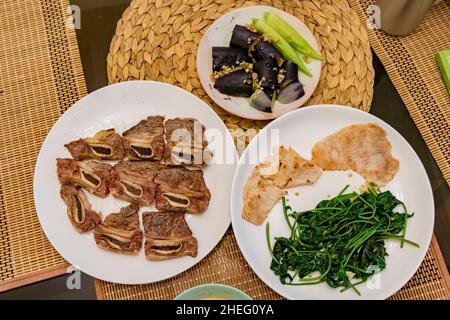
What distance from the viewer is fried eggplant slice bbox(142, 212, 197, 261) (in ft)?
6.60

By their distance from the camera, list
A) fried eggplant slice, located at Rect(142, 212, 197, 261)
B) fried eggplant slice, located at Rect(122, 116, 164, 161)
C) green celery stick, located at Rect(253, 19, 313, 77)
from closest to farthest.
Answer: fried eggplant slice, located at Rect(142, 212, 197, 261) < fried eggplant slice, located at Rect(122, 116, 164, 161) < green celery stick, located at Rect(253, 19, 313, 77)

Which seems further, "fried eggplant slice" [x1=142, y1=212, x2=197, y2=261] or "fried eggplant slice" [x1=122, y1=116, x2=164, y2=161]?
"fried eggplant slice" [x1=122, y1=116, x2=164, y2=161]

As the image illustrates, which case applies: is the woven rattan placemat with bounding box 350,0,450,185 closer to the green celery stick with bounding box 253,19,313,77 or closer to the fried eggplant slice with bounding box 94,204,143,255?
the green celery stick with bounding box 253,19,313,77

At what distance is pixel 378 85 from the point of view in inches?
92.0

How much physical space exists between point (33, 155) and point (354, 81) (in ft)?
4.43

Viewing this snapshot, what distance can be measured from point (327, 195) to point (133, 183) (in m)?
0.76

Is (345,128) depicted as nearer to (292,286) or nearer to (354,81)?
(354,81)

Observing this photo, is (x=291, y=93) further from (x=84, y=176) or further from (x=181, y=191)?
(x=84, y=176)

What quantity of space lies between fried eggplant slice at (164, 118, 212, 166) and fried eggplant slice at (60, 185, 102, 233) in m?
0.34

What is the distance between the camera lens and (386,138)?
84.4 inches

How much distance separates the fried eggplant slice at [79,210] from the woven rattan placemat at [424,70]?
1.37 meters

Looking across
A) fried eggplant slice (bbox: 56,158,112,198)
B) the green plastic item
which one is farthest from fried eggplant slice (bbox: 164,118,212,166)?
the green plastic item

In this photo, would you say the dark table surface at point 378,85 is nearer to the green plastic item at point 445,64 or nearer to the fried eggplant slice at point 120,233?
the green plastic item at point 445,64

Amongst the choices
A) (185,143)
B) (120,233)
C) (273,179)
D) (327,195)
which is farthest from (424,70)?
(120,233)
